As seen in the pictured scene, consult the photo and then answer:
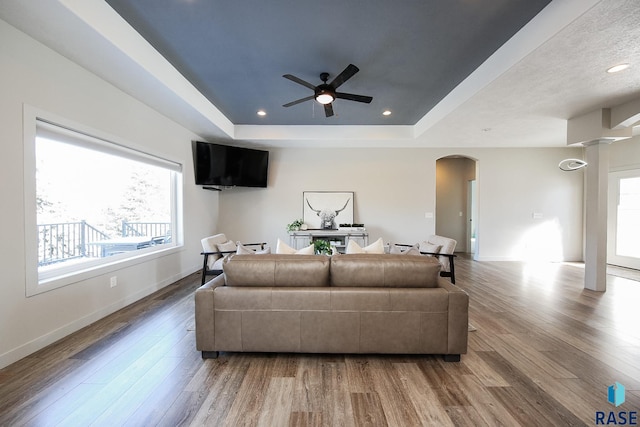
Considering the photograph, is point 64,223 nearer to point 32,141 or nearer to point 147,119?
point 32,141

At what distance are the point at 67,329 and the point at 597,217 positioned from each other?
6.98 m

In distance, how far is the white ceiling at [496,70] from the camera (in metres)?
2.02

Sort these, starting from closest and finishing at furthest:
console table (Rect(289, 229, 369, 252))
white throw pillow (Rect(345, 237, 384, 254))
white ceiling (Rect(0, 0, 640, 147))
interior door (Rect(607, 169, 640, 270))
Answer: white ceiling (Rect(0, 0, 640, 147)) → white throw pillow (Rect(345, 237, 384, 254)) → interior door (Rect(607, 169, 640, 270)) → console table (Rect(289, 229, 369, 252))

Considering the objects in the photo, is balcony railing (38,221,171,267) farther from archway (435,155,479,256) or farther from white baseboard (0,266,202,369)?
archway (435,155,479,256)

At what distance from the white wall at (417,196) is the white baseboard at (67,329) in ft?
8.96

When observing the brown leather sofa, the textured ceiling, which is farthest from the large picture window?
the brown leather sofa

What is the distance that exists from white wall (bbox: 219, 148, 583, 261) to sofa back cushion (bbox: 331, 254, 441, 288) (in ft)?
13.5

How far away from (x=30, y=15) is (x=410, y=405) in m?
3.93

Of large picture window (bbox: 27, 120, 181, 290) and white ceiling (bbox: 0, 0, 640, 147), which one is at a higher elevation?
white ceiling (bbox: 0, 0, 640, 147)

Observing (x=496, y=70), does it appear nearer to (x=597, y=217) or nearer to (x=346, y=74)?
(x=346, y=74)

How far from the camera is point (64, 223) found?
109 inches

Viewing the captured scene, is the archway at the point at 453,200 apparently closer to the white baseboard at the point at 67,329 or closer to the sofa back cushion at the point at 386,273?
the sofa back cushion at the point at 386,273

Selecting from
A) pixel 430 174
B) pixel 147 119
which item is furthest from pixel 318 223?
pixel 147 119

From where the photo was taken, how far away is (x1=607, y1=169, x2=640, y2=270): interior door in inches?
206
